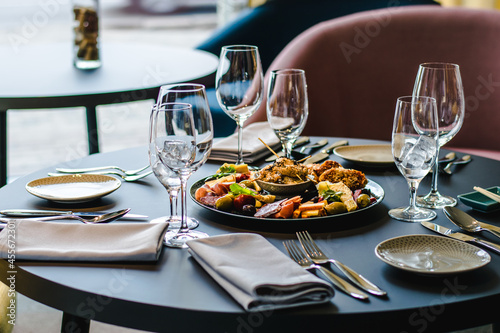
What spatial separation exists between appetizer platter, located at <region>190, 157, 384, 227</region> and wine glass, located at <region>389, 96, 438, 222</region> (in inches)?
3.5

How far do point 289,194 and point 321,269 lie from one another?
0.80ft

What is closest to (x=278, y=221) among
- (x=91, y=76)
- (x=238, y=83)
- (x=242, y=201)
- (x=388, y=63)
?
(x=242, y=201)

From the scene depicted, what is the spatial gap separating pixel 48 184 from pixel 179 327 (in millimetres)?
552

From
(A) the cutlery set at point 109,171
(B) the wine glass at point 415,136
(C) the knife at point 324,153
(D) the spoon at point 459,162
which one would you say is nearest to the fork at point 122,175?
(A) the cutlery set at point 109,171

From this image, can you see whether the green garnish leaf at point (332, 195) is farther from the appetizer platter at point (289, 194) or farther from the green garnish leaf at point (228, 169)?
the green garnish leaf at point (228, 169)

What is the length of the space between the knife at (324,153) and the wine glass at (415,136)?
35 cm

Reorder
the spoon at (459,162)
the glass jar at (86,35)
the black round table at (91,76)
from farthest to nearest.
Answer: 1. the glass jar at (86,35)
2. the black round table at (91,76)
3. the spoon at (459,162)

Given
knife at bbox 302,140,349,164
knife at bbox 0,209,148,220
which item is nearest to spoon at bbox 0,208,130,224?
knife at bbox 0,209,148,220

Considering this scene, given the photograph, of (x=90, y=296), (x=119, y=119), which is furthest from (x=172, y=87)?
(x=119, y=119)

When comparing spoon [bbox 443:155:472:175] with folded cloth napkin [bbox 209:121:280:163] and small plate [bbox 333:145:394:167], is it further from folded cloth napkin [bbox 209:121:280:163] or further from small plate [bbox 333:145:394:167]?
folded cloth napkin [bbox 209:121:280:163]

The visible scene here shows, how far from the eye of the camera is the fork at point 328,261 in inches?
31.1

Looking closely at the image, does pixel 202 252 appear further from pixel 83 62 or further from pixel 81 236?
pixel 83 62

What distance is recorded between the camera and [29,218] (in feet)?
3.38

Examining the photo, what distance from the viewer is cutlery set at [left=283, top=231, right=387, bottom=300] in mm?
786
